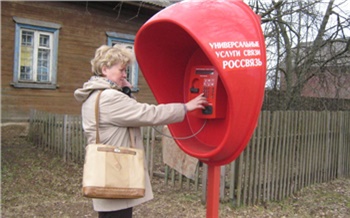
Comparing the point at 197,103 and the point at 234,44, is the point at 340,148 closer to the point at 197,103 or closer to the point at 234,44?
the point at 197,103

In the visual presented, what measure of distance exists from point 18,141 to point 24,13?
3.66 m

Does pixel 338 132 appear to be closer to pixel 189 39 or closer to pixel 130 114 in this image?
pixel 189 39

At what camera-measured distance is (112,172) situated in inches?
87.7

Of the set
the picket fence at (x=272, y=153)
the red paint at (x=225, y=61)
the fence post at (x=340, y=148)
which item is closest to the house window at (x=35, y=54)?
the picket fence at (x=272, y=153)

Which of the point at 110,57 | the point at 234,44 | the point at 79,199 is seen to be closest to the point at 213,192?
the point at 234,44

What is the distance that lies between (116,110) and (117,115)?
3 centimetres

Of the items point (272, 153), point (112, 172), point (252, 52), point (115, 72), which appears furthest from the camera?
point (272, 153)

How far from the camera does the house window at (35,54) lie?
10.3 m

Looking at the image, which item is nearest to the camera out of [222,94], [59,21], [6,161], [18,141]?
[222,94]

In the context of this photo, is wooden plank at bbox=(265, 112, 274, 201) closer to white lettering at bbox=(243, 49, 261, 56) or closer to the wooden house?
white lettering at bbox=(243, 49, 261, 56)

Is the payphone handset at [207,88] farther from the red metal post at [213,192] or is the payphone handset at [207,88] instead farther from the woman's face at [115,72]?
the woman's face at [115,72]

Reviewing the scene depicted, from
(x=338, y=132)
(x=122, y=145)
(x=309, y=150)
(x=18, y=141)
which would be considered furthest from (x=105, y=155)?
(x=18, y=141)

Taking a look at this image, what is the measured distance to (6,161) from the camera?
716cm

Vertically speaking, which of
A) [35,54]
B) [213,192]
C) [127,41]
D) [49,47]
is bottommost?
[213,192]
